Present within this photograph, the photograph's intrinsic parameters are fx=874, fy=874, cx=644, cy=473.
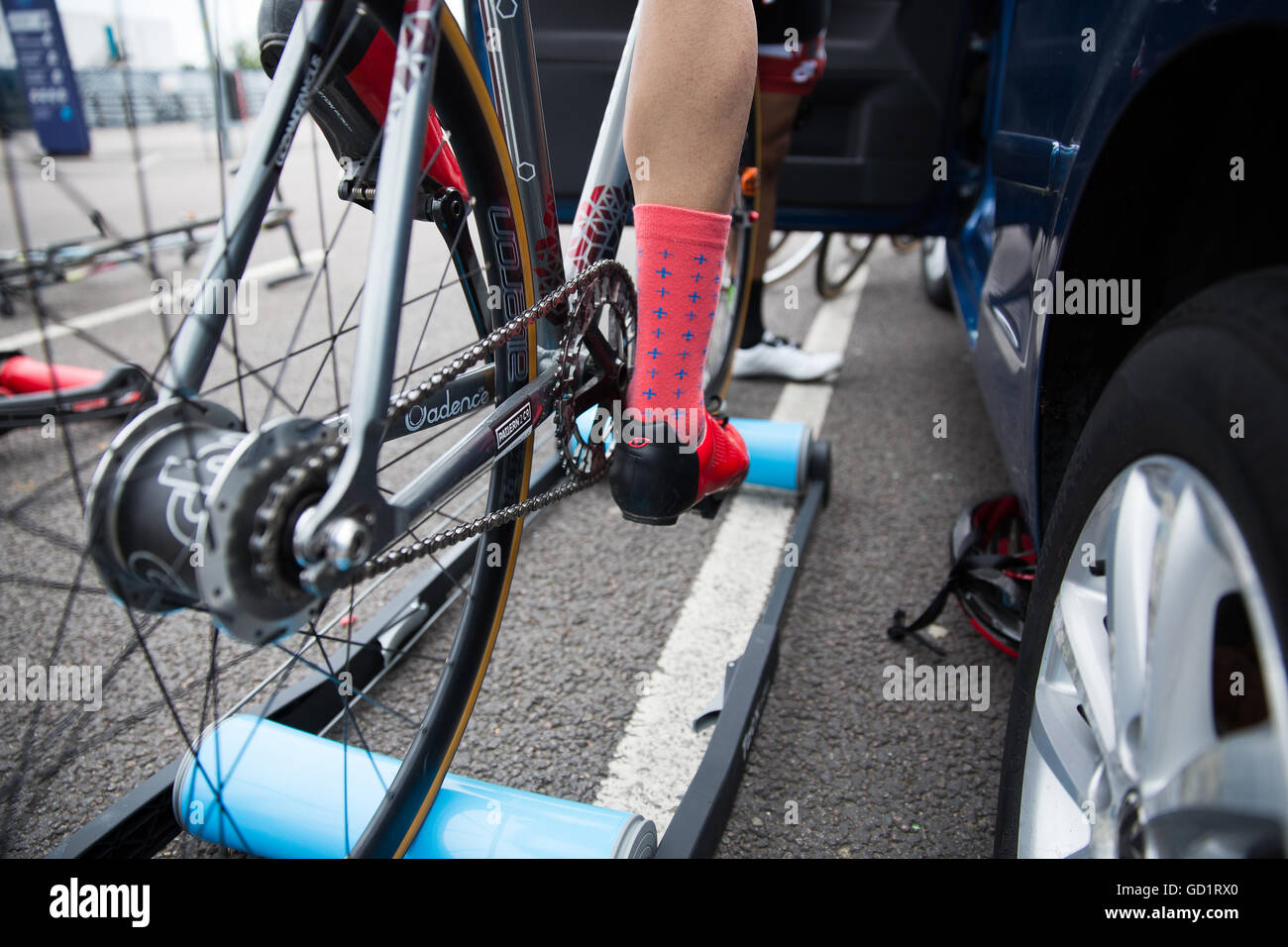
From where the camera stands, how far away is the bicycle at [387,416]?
73cm

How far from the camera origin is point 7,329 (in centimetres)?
362

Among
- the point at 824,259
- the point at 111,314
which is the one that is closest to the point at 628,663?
the point at 824,259

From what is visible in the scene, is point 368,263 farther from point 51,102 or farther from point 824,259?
point 51,102

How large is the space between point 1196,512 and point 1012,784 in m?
0.43

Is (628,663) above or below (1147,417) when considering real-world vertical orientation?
below

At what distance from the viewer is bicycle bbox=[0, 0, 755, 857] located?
2.40 feet

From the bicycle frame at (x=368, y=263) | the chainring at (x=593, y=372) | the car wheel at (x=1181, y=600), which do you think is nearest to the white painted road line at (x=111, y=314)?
the chainring at (x=593, y=372)

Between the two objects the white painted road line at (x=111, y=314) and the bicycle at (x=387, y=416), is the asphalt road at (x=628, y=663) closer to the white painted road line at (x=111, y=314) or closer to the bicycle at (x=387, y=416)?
the bicycle at (x=387, y=416)

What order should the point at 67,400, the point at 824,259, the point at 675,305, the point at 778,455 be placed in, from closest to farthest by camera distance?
the point at 675,305 < the point at 778,455 < the point at 67,400 < the point at 824,259

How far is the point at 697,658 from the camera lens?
5.37 feet

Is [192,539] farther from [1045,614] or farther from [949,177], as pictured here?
[949,177]

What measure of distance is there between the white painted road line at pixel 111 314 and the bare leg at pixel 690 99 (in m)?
2.49

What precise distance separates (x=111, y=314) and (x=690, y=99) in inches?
141
